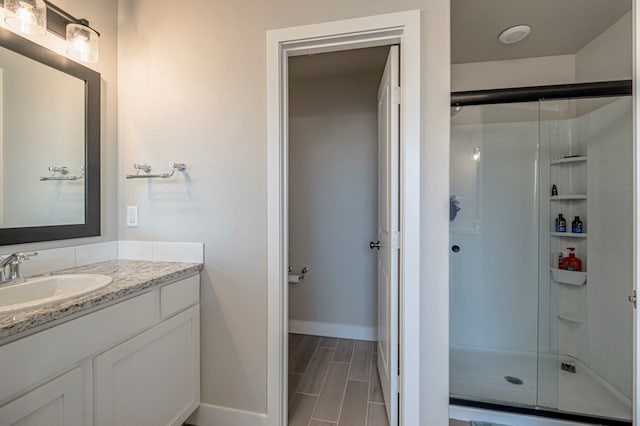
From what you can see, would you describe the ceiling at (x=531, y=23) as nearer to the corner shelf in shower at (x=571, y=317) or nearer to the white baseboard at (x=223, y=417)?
the corner shelf in shower at (x=571, y=317)

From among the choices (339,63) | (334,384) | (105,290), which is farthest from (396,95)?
(334,384)

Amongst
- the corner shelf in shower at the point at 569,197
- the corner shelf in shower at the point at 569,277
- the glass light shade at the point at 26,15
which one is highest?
the glass light shade at the point at 26,15

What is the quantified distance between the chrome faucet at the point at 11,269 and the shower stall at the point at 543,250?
7.46 ft

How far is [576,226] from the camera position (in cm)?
214

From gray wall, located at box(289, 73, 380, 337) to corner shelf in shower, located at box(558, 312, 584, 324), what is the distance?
145cm

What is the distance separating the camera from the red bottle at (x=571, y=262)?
215cm

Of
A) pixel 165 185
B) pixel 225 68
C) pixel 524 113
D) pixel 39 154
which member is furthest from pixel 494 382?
pixel 39 154

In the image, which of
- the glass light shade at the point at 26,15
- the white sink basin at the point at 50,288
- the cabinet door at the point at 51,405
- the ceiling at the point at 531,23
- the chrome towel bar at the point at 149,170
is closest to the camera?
the cabinet door at the point at 51,405

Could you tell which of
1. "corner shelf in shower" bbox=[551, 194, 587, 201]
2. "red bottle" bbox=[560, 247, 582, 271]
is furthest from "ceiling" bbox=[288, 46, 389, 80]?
"red bottle" bbox=[560, 247, 582, 271]

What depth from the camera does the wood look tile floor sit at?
1.65 m

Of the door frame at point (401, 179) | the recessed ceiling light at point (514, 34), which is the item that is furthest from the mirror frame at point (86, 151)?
the recessed ceiling light at point (514, 34)

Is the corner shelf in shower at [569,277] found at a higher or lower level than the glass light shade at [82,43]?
lower

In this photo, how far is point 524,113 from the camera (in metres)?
2.23

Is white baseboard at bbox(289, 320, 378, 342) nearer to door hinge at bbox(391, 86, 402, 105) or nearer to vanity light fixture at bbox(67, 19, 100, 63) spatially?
door hinge at bbox(391, 86, 402, 105)
